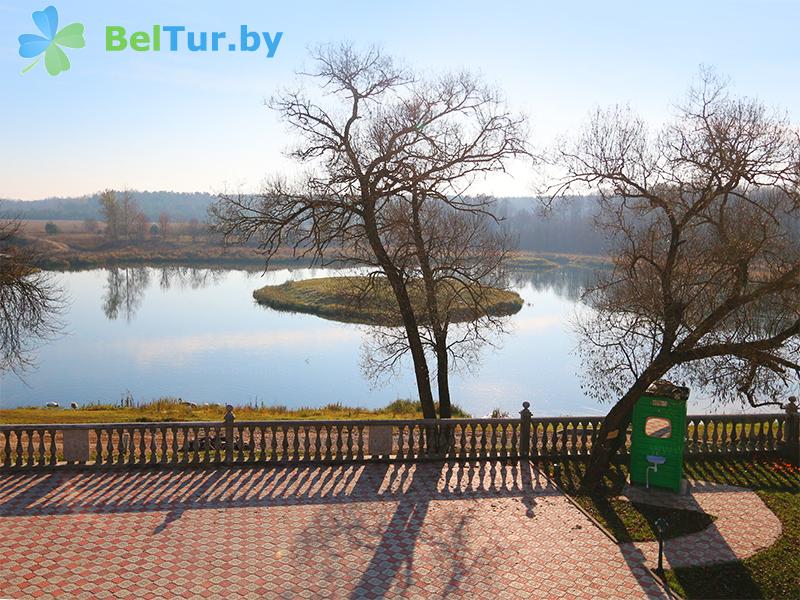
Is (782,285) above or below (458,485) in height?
above

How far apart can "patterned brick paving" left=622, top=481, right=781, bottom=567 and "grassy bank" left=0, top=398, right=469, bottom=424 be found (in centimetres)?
991

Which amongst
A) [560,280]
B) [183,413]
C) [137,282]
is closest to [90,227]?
[137,282]

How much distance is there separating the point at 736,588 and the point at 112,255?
82953mm

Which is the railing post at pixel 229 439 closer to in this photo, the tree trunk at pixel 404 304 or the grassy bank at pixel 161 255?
the tree trunk at pixel 404 304

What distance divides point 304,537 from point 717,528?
6063 mm

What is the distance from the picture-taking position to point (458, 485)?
11734 mm

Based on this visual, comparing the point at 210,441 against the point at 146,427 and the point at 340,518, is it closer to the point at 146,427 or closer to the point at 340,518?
the point at 146,427

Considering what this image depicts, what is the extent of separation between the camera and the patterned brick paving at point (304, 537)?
8219mm

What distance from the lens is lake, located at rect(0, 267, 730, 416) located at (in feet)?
85.1

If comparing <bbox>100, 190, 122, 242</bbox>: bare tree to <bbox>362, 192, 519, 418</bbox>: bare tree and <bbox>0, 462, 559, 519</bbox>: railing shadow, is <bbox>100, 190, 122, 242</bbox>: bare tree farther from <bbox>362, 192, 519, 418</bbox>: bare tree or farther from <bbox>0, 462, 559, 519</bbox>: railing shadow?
<bbox>0, 462, 559, 519</bbox>: railing shadow

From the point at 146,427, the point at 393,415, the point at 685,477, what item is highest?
the point at 146,427

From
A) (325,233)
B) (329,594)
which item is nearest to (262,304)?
(325,233)

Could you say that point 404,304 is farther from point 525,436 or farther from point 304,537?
point 304,537

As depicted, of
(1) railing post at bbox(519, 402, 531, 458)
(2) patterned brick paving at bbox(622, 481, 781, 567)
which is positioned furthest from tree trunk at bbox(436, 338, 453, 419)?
(2) patterned brick paving at bbox(622, 481, 781, 567)
